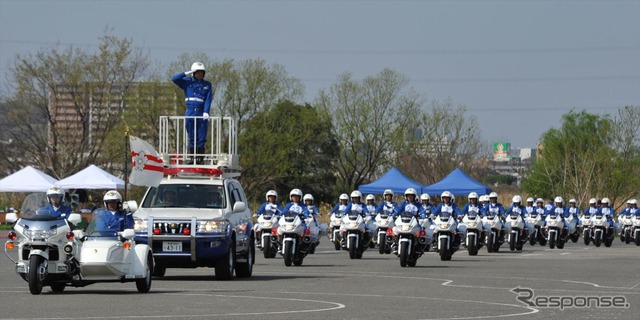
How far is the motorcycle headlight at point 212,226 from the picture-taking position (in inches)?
1012

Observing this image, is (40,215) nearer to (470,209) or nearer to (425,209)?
(425,209)

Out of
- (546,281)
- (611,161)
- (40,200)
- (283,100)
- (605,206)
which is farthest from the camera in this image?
(611,161)

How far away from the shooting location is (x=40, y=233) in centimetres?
2095

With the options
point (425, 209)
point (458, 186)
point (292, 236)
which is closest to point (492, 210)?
point (425, 209)

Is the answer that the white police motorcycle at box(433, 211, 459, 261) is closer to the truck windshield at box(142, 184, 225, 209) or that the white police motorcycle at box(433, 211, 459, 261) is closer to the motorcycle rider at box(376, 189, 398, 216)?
the motorcycle rider at box(376, 189, 398, 216)

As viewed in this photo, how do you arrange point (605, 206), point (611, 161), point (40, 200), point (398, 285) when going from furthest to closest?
point (611, 161) → point (605, 206) → point (398, 285) → point (40, 200)

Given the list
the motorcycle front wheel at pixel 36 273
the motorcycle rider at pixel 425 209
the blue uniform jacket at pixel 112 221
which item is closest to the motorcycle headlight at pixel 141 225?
the blue uniform jacket at pixel 112 221

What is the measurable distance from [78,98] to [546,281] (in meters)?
50.7

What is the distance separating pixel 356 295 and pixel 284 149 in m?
64.9

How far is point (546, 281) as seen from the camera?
1042 inches

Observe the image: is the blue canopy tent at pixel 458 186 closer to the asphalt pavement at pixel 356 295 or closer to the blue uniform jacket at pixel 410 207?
the blue uniform jacket at pixel 410 207

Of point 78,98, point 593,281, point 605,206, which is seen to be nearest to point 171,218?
point 593,281

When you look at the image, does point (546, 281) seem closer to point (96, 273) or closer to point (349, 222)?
point (96, 273)

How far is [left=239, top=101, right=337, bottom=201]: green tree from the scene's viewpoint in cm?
8531
